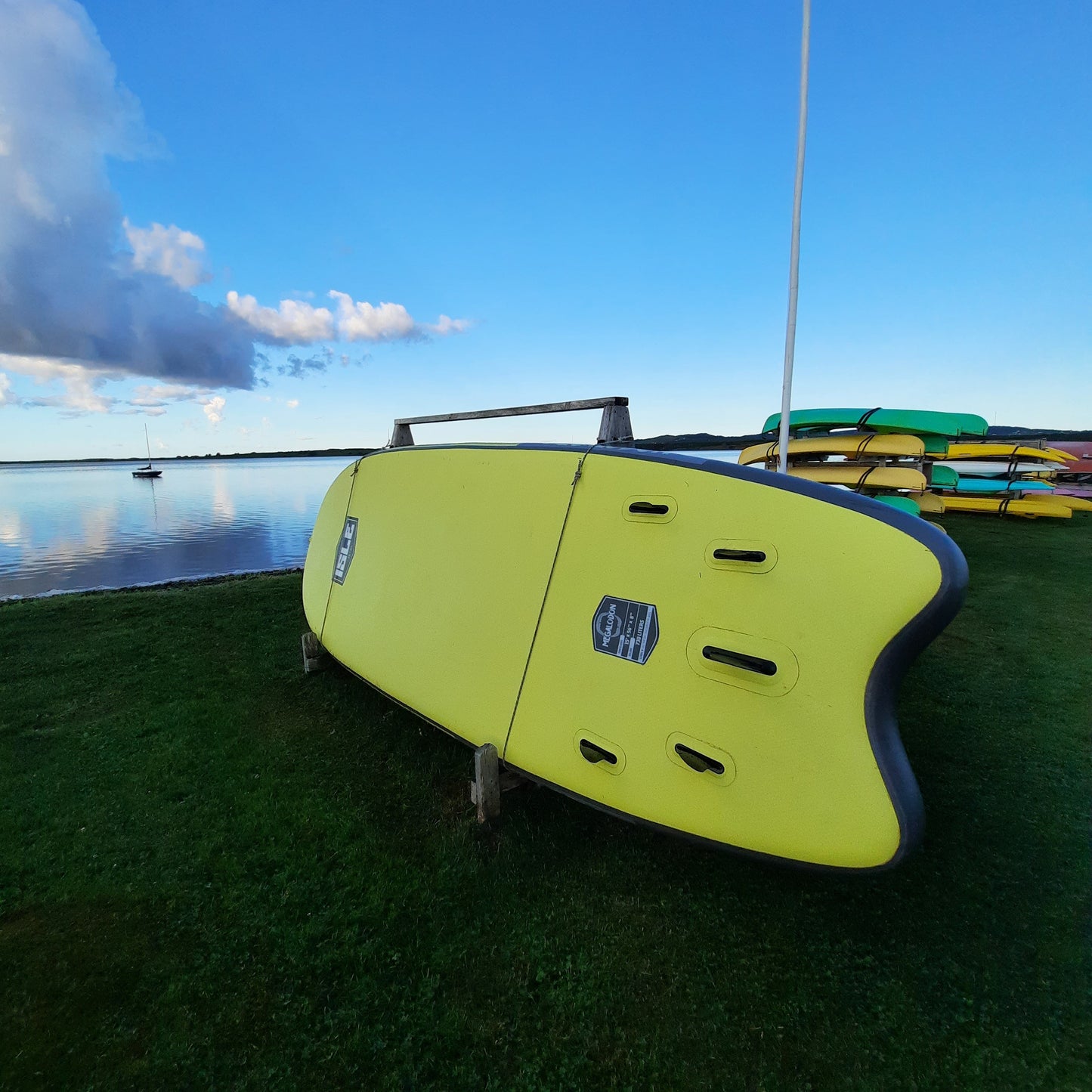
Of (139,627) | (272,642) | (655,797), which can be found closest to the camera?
(655,797)

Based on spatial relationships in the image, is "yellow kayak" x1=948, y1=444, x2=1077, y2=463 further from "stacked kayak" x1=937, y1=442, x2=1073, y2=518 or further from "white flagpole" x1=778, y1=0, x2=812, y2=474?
"white flagpole" x1=778, y1=0, x2=812, y2=474

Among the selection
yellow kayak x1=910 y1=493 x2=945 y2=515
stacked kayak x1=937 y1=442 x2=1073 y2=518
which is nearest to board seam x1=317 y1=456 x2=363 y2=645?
yellow kayak x1=910 y1=493 x2=945 y2=515

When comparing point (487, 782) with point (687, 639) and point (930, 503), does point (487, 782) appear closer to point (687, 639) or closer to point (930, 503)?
point (687, 639)

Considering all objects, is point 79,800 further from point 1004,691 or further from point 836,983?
point 1004,691

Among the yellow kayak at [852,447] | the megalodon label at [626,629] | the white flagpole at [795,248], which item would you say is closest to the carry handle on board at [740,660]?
the megalodon label at [626,629]

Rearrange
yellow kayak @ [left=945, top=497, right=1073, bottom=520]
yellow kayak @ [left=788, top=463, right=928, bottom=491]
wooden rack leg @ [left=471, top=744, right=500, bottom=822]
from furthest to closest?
1. yellow kayak @ [left=945, top=497, right=1073, bottom=520]
2. yellow kayak @ [left=788, top=463, right=928, bottom=491]
3. wooden rack leg @ [left=471, top=744, right=500, bottom=822]

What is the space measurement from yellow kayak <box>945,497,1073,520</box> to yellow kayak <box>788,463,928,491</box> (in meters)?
5.54

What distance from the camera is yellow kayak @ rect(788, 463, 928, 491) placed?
7.15 m

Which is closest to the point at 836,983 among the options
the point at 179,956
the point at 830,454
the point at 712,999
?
the point at 712,999

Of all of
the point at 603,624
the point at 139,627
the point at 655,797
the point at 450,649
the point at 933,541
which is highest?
the point at 933,541

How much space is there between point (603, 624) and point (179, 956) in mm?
1898

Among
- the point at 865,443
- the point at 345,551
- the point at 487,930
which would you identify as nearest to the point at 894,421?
the point at 865,443

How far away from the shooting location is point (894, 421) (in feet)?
25.1

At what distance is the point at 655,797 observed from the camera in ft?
6.39
